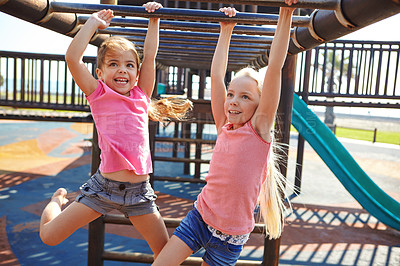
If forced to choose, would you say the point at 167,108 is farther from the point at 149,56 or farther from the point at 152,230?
the point at 152,230

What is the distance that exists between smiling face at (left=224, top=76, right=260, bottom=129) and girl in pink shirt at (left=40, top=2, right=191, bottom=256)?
17.7 inches

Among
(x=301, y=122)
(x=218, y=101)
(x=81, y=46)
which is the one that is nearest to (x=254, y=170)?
(x=218, y=101)

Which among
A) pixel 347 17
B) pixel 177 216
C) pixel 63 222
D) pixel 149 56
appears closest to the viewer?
pixel 347 17

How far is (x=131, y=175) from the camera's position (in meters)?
1.50

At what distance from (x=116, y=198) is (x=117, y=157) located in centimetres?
18

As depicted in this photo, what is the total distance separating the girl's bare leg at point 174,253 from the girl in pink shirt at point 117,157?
0.46 feet

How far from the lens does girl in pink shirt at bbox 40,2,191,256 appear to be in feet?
4.81

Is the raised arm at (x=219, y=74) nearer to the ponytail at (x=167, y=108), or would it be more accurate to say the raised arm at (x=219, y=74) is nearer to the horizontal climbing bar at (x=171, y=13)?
the horizontal climbing bar at (x=171, y=13)

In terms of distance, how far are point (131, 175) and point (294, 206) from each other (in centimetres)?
369

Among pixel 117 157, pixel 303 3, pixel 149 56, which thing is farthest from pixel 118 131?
pixel 303 3

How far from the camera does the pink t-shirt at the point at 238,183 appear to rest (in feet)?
4.42

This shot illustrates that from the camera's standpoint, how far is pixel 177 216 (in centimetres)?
393

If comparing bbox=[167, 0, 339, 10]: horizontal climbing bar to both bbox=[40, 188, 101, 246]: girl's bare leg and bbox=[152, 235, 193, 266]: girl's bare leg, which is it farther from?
bbox=[40, 188, 101, 246]: girl's bare leg

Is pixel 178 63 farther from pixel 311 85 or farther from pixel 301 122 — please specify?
pixel 311 85
